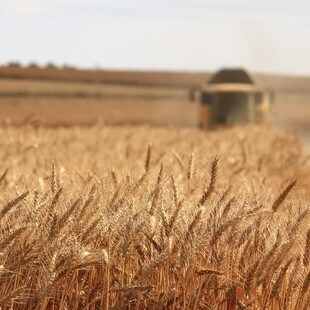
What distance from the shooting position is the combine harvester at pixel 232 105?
21.3 metres

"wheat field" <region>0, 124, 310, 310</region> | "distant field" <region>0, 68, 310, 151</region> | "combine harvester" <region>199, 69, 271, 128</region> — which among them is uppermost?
"wheat field" <region>0, 124, 310, 310</region>

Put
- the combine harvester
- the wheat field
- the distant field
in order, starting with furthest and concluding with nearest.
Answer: the distant field, the combine harvester, the wheat field

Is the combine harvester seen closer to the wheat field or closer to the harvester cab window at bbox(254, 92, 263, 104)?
the harvester cab window at bbox(254, 92, 263, 104)

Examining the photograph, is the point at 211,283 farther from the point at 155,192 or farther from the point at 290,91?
the point at 290,91

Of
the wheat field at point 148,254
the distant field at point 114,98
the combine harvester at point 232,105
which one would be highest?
the wheat field at point 148,254

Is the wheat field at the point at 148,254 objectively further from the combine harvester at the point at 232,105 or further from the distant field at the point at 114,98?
the distant field at the point at 114,98

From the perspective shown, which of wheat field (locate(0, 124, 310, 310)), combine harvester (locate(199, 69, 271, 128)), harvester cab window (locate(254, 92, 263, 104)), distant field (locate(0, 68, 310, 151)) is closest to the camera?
wheat field (locate(0, 124, 310, 310))

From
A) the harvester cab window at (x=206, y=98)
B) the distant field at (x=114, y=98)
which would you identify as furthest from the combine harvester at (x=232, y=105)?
the distant field at (x=114, y=98)

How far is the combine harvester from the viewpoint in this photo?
21.3 meters

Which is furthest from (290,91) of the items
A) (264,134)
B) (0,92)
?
(264,134)

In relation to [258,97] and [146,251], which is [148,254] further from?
[258,97]

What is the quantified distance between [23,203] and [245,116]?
1752 centimetres

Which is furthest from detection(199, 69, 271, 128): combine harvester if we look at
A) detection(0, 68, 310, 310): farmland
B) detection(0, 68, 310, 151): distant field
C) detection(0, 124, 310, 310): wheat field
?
detection(0, 124, 310, 310): wheat field

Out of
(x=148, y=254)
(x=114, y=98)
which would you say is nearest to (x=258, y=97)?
(x=148, y=254)
